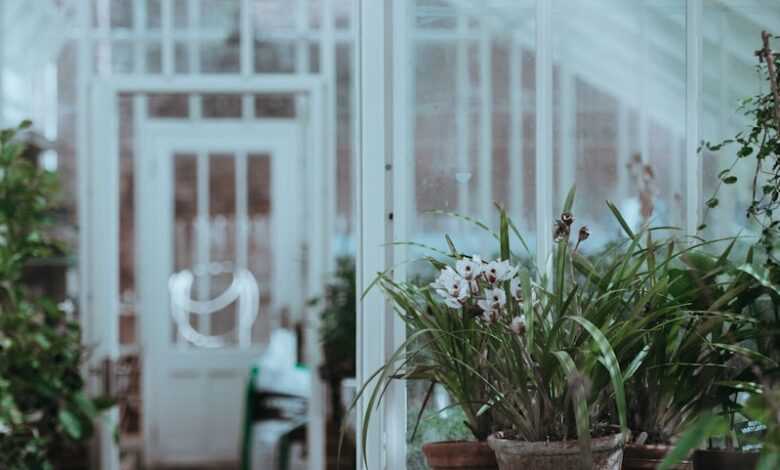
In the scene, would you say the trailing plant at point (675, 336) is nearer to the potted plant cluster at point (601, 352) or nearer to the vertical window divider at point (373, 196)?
the potted plant cluster at point (601, 352)

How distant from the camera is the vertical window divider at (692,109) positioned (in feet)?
7.68

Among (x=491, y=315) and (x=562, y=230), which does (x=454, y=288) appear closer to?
(x=491, y=315)

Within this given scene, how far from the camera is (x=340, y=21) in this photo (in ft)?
18.5

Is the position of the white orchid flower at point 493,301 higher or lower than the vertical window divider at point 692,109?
lower

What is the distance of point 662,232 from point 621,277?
721 mm

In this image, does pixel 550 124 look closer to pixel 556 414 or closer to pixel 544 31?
pixel 544 31

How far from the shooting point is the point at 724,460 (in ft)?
6.71

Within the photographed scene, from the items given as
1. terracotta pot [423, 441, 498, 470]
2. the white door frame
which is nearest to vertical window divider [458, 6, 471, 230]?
terracotta pot [423, 441, 498, 470]

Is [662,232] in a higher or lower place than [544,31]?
lower

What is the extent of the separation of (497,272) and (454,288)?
0.08 meters

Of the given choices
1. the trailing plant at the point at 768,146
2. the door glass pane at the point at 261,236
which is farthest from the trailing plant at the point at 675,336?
the door glass pane at the point at 261,236

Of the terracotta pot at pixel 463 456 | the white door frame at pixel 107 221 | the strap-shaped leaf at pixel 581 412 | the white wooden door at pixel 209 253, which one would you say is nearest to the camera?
the strap-shaped leaf at pixel 581 412

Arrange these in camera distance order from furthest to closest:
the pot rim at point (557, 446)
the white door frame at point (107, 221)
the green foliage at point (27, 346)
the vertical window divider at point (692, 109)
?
the white door frame at point (107, 221), the green foliage at point (27, 346), the vertical window divider at point (692, 109), the pot rim at point (557, 446)

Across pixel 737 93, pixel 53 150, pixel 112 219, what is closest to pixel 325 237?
pixel 112 219
